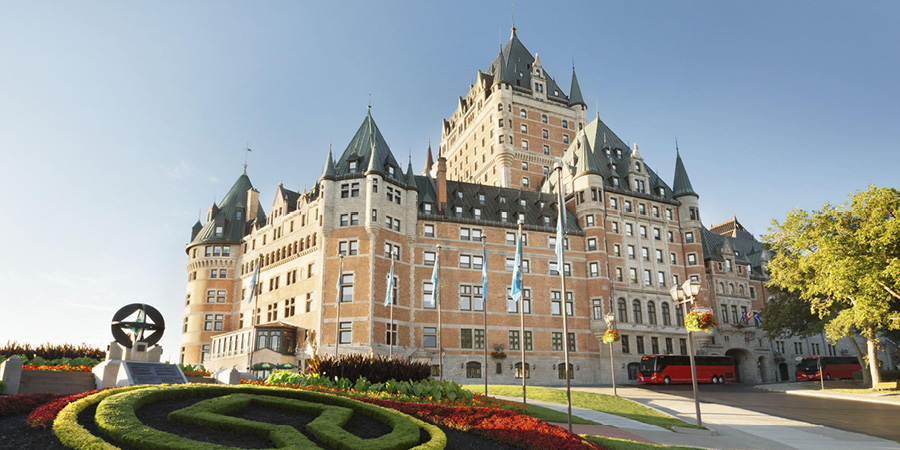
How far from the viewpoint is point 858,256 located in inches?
1592

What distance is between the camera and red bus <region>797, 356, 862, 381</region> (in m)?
65.6

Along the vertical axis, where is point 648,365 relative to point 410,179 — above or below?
below

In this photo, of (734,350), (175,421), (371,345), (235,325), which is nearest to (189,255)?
(235,325)

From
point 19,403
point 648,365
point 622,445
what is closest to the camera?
point 19,403

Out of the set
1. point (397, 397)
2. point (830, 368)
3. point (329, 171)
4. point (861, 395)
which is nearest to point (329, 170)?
point (329, 171)

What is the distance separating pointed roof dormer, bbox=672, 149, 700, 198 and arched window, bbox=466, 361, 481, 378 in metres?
34.3

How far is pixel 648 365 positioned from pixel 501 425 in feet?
151

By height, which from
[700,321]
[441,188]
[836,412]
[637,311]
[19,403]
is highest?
[441,188]

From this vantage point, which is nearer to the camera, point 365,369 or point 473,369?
point 365,369

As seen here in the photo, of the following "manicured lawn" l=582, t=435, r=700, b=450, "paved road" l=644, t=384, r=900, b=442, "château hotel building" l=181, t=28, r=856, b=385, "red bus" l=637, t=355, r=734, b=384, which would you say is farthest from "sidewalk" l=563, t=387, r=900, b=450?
"red bus" l=637, t=355, r=734, b=384

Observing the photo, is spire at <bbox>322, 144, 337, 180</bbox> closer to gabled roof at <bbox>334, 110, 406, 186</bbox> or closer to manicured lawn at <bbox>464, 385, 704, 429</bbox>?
gabled roof at <bbox>334, 110, 406, 186</bbox>

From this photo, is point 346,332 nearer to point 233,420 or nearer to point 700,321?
point 700,321

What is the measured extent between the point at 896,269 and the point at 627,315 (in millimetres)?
29142

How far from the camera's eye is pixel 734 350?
245ft
